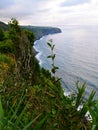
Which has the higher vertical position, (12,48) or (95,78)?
(12,48)

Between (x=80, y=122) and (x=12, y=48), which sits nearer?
(x=80, y=122)

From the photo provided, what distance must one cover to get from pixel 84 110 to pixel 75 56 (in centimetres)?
9928

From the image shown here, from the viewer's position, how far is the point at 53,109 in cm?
370

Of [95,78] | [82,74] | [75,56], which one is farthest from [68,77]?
[75,56]

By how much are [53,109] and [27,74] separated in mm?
3012

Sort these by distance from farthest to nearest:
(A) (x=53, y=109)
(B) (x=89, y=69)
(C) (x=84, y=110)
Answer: (B) (x=89, y=69)
(A) (x=53, y=109)
(C) (x=84, y=110)

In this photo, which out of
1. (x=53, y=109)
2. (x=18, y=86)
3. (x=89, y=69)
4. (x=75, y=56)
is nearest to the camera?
(x=53, y=109)

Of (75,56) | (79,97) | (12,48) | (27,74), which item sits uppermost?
(79,97)

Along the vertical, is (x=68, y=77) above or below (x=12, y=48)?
below

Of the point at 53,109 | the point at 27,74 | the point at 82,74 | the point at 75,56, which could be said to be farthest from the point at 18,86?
the point at 75,56

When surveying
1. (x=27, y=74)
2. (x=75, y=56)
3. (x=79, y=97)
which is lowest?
(x=75, y=56)

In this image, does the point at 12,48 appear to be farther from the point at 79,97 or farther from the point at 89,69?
the point at 89,69

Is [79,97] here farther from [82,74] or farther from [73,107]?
[82,74]

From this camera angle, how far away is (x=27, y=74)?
6.67 meters
